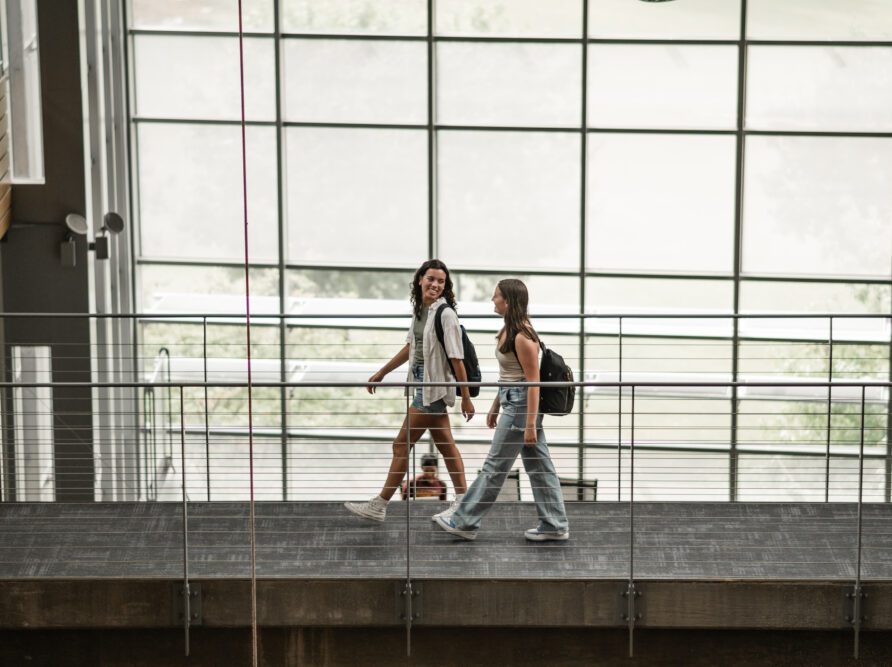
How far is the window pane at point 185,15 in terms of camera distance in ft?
33.6

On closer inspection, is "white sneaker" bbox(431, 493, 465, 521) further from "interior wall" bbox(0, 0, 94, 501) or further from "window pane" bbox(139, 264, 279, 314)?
"window pane" bbox(139, 264, 279, 314)

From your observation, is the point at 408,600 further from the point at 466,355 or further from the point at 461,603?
the point at 466,355

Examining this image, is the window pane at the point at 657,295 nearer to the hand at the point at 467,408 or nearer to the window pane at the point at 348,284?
the window pane at the point at 348,284

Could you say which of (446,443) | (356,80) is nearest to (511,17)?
(356,80)

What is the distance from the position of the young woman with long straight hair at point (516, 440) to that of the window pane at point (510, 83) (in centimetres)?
457

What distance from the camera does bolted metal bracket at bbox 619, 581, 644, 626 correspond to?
17.8 feet

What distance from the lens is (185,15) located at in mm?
10273

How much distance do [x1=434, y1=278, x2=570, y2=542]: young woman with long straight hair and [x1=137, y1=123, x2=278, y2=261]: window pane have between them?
4.85 metres

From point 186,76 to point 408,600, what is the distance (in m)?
6.20

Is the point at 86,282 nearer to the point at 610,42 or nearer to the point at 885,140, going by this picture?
the point at 610,42

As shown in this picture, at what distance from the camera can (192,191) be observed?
10.5 m

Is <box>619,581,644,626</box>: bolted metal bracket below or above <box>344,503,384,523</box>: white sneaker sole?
below

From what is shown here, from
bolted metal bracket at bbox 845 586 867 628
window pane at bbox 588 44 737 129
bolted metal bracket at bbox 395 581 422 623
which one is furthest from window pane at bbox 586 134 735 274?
bolted metal bracket at bbox 395 581 422 623

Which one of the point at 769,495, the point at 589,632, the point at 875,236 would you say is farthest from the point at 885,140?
the point at 589,632
